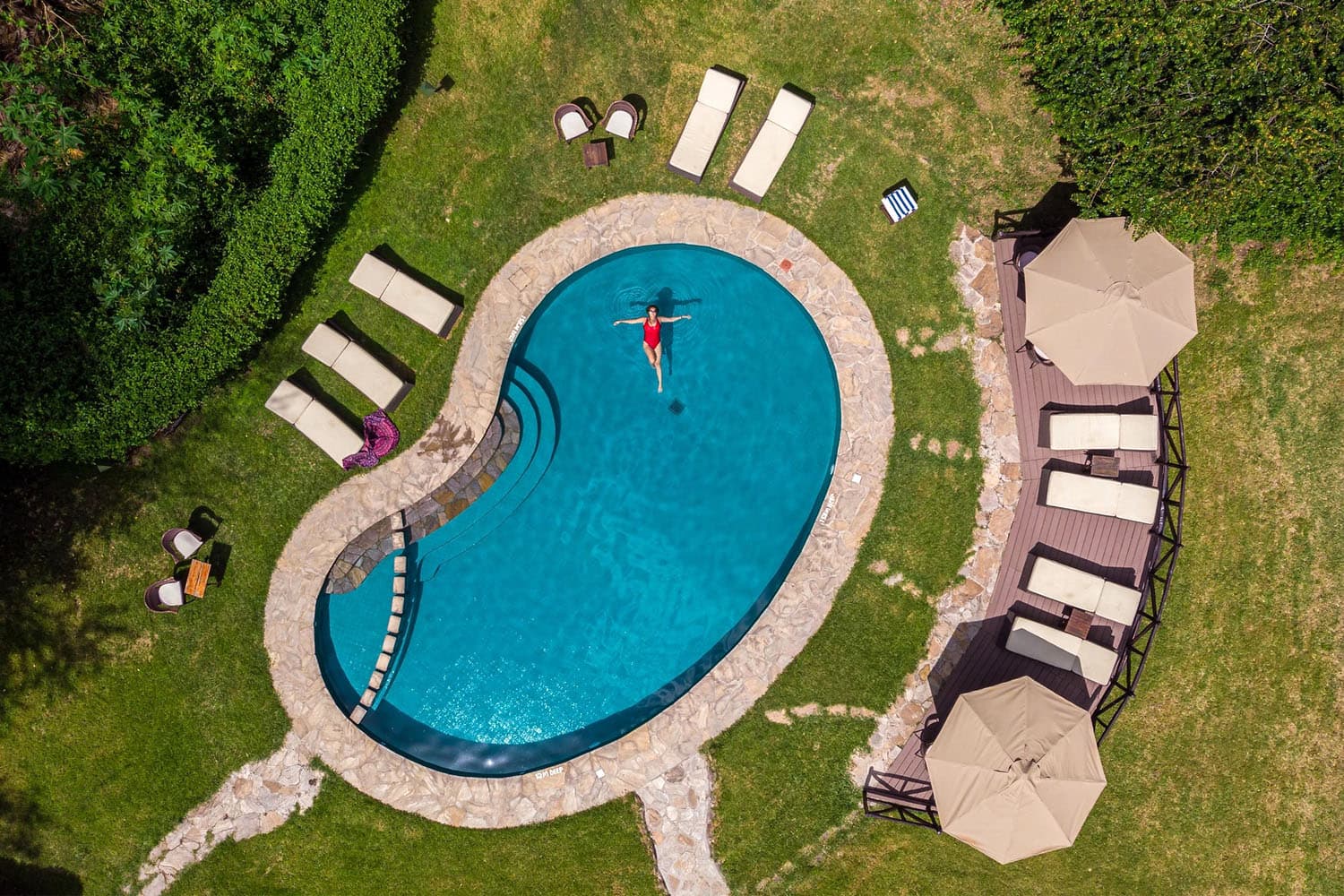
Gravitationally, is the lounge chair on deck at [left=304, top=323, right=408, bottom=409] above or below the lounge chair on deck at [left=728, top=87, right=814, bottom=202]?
below

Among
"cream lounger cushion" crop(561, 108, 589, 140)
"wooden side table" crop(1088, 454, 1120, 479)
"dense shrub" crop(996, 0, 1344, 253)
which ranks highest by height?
"dense shrub" crop(996, 0, 1344, 253)

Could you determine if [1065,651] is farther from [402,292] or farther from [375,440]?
[402,292]

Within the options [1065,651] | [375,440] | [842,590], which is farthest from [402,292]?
[1065,651]

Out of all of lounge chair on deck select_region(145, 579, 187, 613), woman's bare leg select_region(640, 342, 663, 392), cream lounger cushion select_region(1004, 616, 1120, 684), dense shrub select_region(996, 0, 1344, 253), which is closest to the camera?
dense shrub select_region(996, 0, 1344, 253)

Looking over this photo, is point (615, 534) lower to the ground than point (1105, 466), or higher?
lower

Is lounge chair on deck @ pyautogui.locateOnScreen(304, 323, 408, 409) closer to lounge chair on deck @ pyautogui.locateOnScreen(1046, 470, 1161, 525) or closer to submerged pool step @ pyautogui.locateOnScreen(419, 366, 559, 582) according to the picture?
submerged pool step @ pyautogui.locateOnScreen(419, 366, 559, 582)

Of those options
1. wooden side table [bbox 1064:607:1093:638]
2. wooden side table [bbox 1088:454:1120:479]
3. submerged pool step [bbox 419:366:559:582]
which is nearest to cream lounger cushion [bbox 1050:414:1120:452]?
wooden side table [bbox 1088:454:1120:479]

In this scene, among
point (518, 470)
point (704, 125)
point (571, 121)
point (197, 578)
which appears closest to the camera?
point (197, 578)

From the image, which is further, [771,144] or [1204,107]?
[771,144]
